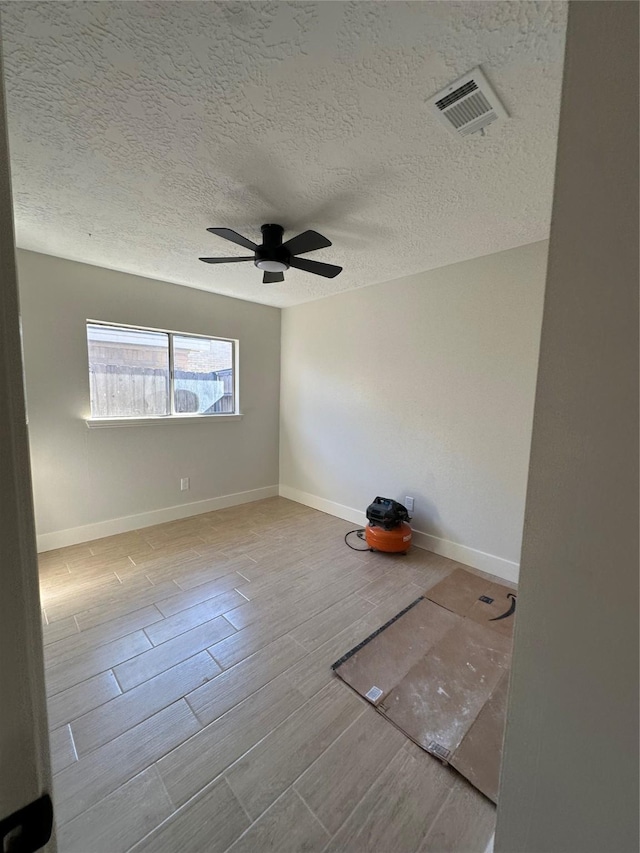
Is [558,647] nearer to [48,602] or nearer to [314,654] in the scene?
[314,654]

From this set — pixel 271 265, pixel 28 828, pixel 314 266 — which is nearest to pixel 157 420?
pixel 271 265

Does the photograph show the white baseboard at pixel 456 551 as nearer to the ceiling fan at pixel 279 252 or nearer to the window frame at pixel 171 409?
the window frame at pixel 171 409

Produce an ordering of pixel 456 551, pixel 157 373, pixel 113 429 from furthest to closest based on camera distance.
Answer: pixel 157 373
pixel 113 429
pixel 456 551

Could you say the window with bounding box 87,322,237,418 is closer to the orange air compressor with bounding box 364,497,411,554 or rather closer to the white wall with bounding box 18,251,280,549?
the white wall with bounding box 18,251,280,549

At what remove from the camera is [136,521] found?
10.6ft

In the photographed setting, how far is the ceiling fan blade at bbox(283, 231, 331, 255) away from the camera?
5.91 ft

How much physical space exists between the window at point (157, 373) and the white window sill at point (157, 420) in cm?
10

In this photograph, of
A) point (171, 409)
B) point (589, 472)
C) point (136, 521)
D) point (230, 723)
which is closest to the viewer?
point (589, 472)

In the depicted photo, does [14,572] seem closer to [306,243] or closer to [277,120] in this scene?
[277,120]

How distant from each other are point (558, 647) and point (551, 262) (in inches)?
29.1

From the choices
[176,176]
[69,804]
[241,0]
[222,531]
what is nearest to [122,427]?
[222,531]

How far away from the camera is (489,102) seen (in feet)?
3.87

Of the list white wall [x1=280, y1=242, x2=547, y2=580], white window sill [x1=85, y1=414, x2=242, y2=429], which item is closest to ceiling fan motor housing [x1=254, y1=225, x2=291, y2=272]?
white wall [x1=280, y1=242, x2=547, y2=580]

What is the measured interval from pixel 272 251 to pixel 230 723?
2.40m
